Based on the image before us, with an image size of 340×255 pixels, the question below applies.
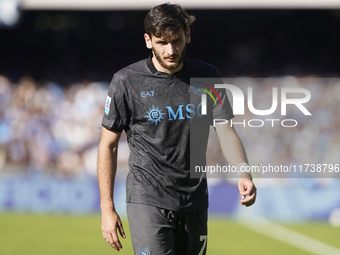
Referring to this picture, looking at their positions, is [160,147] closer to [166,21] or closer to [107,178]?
[107,178]

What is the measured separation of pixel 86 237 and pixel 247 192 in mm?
6179

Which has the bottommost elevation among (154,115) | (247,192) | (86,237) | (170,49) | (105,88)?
(86,237)

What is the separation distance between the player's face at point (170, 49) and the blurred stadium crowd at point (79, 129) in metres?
9.57

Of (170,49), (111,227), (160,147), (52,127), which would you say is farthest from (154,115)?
(52,127)

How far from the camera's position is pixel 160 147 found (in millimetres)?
3406

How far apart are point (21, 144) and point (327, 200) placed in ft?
25.3

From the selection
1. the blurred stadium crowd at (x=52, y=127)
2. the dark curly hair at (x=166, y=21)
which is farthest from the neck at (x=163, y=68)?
the blurred stadium crowd at (x=52, y=127)

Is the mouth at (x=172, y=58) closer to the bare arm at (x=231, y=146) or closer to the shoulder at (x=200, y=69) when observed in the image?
the shoulder at (x=200, y=69)

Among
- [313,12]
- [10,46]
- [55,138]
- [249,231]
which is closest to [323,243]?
[249,231]

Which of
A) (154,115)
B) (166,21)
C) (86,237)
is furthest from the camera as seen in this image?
(86,237)

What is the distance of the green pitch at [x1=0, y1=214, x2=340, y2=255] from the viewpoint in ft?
25.0

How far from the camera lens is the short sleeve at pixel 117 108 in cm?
344

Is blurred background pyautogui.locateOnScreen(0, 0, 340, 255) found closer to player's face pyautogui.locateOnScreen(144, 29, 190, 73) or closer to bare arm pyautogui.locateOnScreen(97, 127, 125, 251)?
bare arm pyautogui.locateOnScreen(97, 127, 125, 251)

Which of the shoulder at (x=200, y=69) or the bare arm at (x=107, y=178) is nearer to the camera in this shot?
the bare arm at (x=107, y=178)
